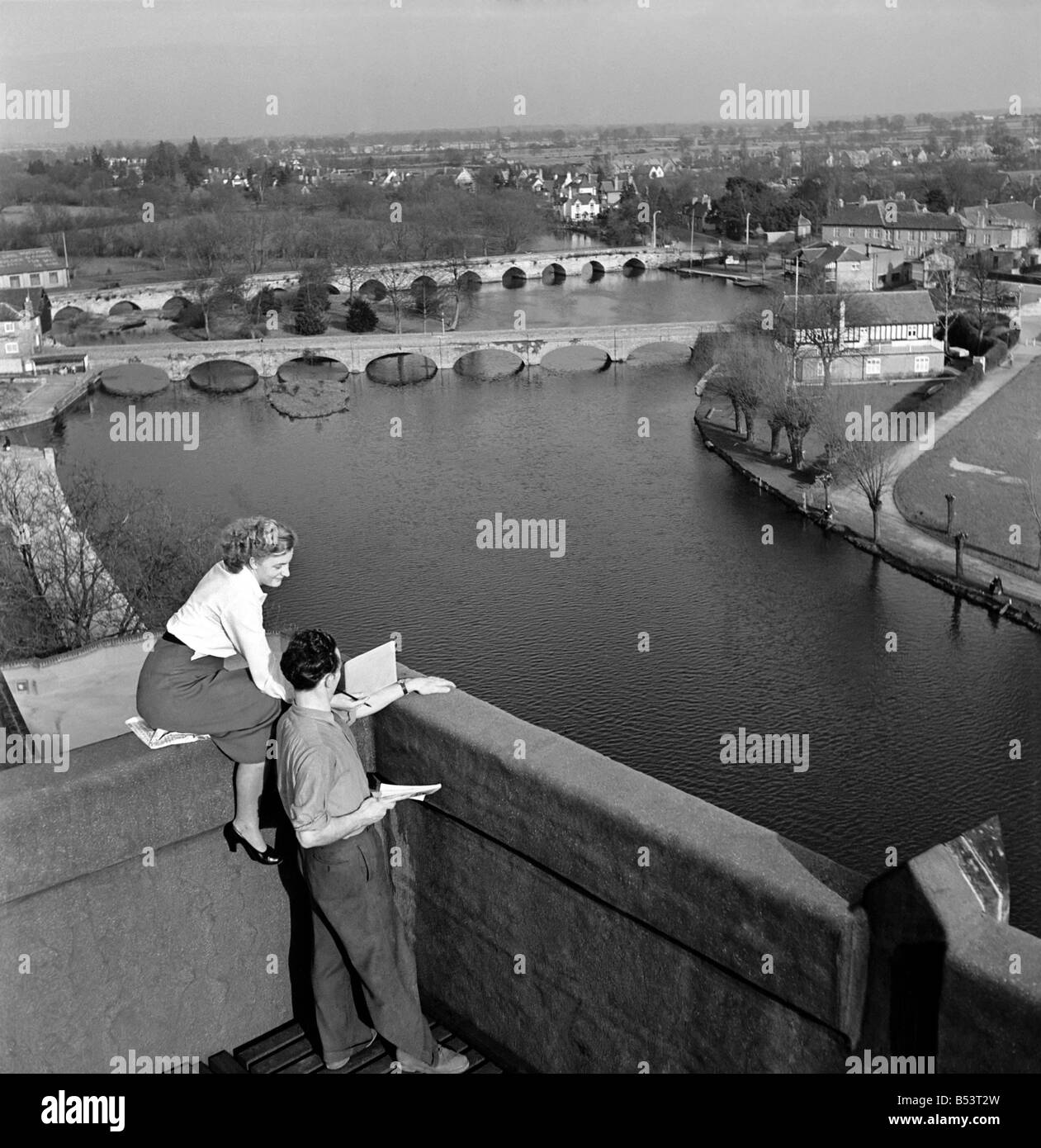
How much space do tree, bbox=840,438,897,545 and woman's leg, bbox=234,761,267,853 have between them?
1359 centimetres

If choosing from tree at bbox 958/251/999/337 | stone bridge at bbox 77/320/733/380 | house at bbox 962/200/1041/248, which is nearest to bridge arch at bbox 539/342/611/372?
stone bridge at bbox 77/320/733/380

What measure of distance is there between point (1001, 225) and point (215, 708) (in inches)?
1490

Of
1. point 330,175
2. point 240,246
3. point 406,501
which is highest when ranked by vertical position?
point 330,175

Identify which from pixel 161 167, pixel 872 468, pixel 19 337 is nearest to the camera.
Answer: pixel 872 468

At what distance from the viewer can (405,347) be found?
26.9 metres

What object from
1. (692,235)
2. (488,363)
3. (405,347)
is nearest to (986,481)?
(488,363)

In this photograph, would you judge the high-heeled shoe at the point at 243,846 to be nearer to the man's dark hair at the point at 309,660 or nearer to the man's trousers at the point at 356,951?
the man's trousers at the point at 356,951

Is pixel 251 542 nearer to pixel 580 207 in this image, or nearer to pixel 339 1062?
pixel 339 1062

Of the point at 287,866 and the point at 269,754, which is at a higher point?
the point at 269,754

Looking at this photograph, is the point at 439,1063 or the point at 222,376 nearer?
the point at 439,1063

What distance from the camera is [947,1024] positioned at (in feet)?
4.88
